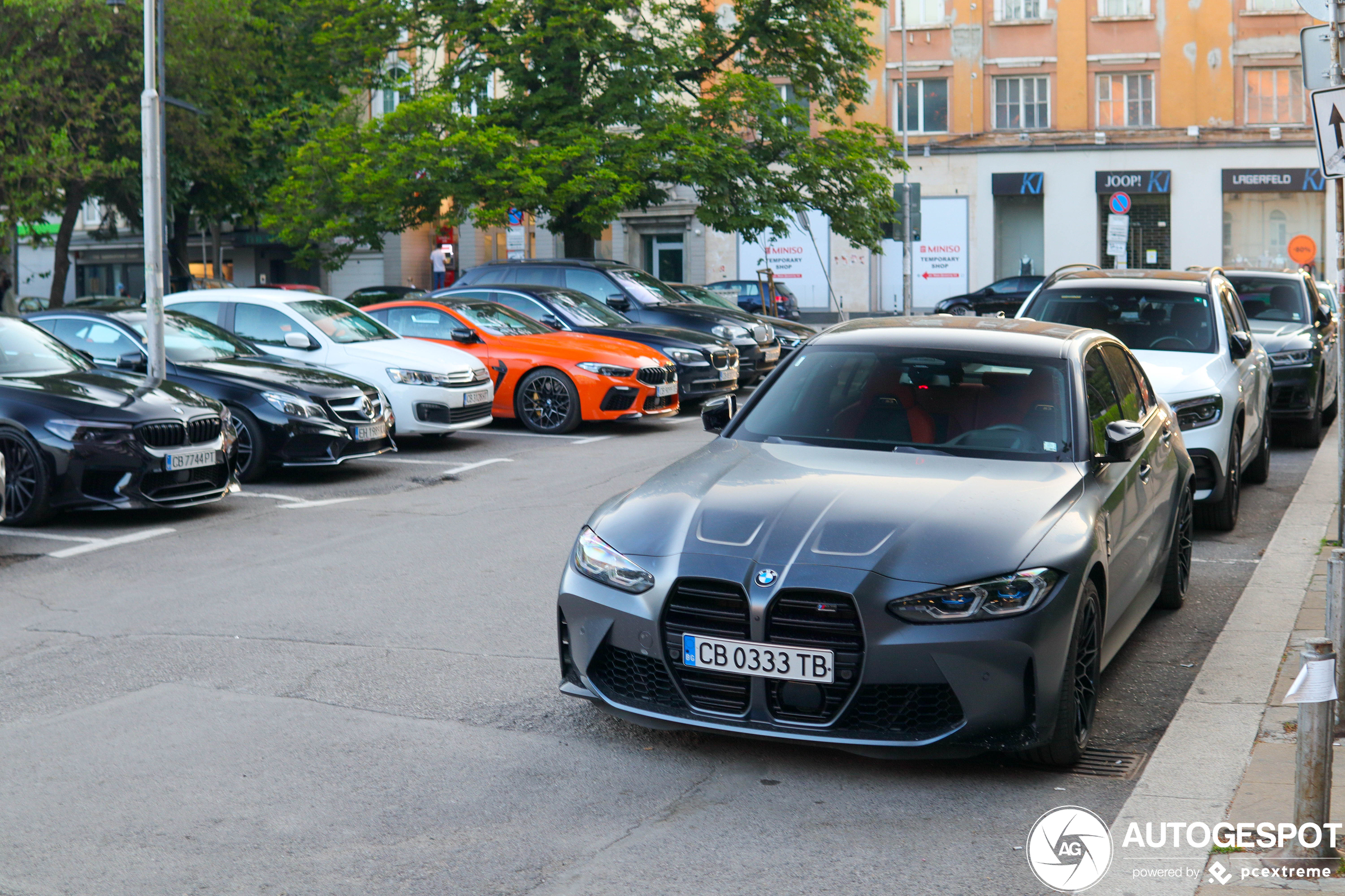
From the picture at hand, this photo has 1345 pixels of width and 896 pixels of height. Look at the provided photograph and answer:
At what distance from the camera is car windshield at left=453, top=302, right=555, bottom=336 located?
16328mm

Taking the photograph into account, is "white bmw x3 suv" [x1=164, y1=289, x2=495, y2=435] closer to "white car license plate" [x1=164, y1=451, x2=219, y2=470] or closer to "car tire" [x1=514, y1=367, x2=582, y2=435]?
"car tire" [x1=514, y1=367, x2=582, y2=435]

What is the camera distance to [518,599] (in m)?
7.52

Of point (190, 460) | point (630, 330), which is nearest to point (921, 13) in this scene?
point (630, 330)

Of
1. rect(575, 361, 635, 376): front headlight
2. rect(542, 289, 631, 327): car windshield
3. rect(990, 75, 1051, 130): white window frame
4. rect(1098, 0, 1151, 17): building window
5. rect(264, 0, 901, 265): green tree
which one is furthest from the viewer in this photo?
rect(990, 75, 1051, 130): white window frame

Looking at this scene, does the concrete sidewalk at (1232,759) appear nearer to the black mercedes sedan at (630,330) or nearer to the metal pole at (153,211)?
the metal pole at (153,211)

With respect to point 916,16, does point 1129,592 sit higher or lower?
lower

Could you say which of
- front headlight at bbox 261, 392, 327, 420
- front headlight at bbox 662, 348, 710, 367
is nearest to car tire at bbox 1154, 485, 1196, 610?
front headlight at bbox 261, 392, 327, 420

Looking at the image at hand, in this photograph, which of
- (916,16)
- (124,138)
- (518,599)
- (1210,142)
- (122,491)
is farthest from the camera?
(916,16)

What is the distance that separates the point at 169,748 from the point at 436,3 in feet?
76.5

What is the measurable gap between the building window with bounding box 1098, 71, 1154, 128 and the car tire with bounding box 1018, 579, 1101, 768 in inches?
1537

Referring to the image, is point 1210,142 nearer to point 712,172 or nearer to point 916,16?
point 916,16

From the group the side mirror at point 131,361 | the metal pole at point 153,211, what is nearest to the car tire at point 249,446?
the metal pole at point 153,211

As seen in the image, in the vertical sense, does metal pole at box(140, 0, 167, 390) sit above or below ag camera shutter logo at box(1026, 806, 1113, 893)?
above

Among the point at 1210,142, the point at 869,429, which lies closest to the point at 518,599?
the point at 869,429
